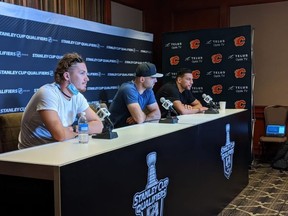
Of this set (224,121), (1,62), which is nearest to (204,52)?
(224,121)

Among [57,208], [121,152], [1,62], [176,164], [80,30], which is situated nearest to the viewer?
[57,208]

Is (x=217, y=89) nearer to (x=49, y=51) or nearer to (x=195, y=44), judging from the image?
(x=195, y=44)

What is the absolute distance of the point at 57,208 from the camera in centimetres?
147

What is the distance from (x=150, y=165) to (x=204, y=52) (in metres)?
3.78

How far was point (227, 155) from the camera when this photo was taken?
357 centimetres

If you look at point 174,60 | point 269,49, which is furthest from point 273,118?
point 174,60

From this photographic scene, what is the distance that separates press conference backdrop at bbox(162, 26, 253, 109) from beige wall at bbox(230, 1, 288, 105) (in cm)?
77

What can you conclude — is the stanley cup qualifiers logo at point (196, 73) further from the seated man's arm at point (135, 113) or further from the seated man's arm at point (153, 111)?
the seated man's arm at point (135, 113)

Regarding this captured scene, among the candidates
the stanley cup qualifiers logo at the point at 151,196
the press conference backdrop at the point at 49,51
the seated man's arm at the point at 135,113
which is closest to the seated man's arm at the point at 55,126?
the stanley cup qualifiers logo at the point at 151,196

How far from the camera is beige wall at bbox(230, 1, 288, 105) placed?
577 centimetres

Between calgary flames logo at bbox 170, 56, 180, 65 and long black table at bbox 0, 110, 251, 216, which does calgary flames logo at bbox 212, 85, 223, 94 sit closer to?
calgary flames logo at bbox 170, 56, 180, 65

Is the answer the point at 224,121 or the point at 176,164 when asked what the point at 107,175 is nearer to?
the point at 176,164

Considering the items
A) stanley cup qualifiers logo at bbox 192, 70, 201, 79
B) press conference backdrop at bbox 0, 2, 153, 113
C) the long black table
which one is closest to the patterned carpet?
the long black table

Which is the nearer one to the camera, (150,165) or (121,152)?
(121,152)
